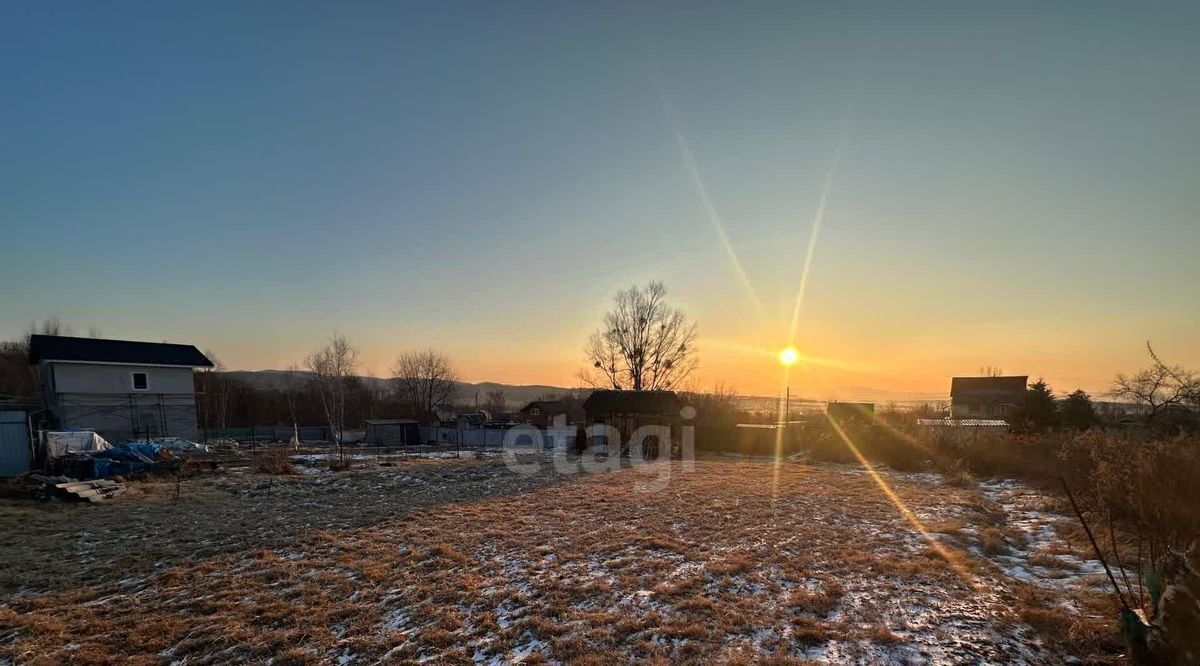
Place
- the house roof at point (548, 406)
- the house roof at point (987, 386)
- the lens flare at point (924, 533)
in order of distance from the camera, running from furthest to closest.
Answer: the house roof at point (548, 406) → the house roof at point (987, 386) → the lens flare at point (924, 533)

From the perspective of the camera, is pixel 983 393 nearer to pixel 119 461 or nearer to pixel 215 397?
pixel 119 461

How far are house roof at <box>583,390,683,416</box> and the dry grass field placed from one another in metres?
13.7

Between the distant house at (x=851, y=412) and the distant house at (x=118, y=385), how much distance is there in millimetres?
36918

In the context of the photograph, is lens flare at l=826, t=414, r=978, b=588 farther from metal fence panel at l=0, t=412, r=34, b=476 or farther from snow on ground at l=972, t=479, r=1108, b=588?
metal fence panel at l=0, t=412, r=34, b=476

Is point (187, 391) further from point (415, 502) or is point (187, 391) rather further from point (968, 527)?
point (968, 527)

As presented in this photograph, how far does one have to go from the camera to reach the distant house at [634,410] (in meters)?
25.8

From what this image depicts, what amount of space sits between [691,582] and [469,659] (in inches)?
120

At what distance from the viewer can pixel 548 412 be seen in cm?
5125

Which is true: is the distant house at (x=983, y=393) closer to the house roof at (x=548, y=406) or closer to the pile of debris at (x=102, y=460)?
the house roof at (x=548, y=406)

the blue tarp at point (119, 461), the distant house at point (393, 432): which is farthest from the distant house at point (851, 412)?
the distant house at point (393, 432)

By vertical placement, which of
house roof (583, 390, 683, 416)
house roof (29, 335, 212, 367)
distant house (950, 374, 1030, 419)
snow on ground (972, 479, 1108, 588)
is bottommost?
distant house (950, 374, 1030, 419)

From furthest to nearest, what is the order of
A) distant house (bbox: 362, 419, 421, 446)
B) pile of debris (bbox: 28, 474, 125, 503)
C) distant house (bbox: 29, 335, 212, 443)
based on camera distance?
distant house (bbox: 362, 419, 421, 446), distant house (bbox: 29, 335, 212, 443), pile of debris (bbox: 28, 474, 125, 503)

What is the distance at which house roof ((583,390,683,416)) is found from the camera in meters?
25.9

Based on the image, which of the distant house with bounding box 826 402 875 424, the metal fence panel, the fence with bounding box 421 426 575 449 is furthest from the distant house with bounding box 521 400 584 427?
the metal fence panel
